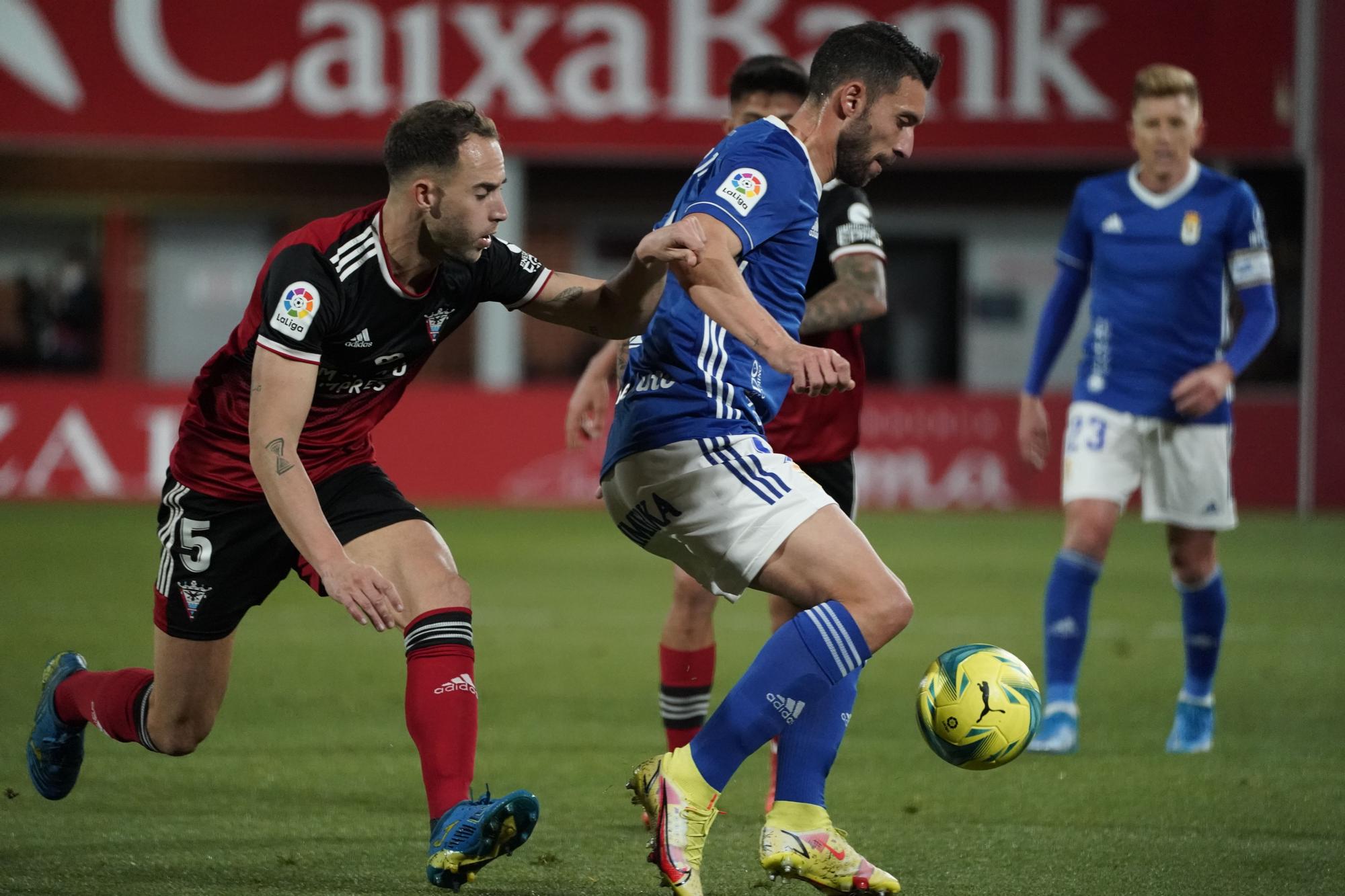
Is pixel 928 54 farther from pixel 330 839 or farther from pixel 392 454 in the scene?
pixel 392 454

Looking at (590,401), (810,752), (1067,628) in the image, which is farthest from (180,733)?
(1067,628)

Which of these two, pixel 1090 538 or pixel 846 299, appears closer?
pixel 846 299

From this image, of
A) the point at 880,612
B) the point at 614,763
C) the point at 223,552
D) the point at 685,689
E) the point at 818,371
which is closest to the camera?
the point at 818,371

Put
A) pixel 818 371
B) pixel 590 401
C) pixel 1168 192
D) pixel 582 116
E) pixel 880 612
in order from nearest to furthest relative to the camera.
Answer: pixel 818 371
pixel 880 612
pixel 590 401
pixel 1168 192
pixel 582 116

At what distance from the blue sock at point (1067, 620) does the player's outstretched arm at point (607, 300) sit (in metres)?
2.40

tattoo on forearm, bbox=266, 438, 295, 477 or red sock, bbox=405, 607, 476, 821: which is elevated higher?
tattoo on forearm, bbox=266, 438, 295, 477

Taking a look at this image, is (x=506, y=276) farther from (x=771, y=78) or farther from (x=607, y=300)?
(x=771, y=78)

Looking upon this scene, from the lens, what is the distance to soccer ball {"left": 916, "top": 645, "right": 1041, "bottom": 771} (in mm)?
4312

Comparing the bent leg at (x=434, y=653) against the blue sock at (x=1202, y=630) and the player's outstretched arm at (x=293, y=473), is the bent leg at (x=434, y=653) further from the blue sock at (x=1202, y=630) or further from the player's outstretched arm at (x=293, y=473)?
the blue sock at (x=1202, y=630)

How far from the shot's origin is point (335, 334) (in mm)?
4168

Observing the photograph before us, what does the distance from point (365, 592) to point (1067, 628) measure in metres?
3.28

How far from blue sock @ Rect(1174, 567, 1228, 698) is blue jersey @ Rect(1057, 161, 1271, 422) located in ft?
2.06

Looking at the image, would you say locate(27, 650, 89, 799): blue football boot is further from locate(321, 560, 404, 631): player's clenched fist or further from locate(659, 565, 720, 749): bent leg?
locate(659, 565, 720, 749): bent leg

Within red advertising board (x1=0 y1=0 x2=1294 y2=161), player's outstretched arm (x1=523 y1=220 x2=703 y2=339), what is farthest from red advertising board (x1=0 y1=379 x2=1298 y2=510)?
player's outstretched arm (x1=523 y1=220 x2=703 y2=339)
